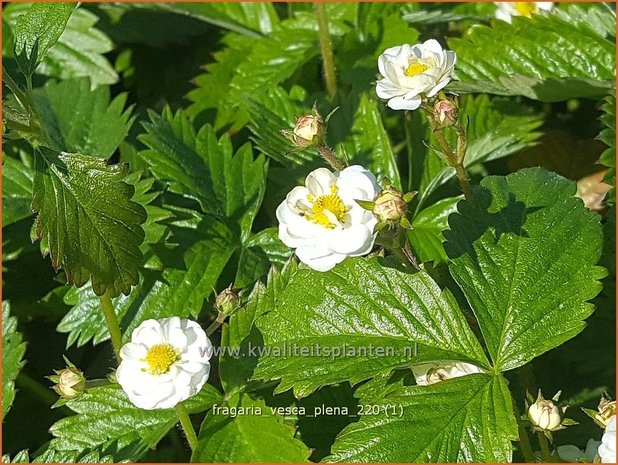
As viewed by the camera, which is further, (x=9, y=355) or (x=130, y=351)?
(x=9, y=355)

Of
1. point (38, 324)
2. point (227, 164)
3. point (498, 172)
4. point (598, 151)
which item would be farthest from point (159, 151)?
point (598, 151)

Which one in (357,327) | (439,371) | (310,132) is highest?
(310,132)

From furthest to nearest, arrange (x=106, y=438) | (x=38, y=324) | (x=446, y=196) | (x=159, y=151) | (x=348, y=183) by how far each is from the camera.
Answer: (x=38, y=324)
(x=446, y=196)
(x=159, y=151)
(x=106, y=438)
(x=348, y=183)

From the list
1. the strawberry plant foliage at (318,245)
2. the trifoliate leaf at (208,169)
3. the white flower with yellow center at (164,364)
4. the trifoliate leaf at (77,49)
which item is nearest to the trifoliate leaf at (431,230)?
the strawberry plant foliage at (318,245)

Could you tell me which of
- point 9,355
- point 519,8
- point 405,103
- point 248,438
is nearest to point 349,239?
point 405,103

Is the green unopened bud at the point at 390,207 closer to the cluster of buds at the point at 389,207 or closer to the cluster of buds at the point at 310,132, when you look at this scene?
the cluster of buds at the point at 389,207

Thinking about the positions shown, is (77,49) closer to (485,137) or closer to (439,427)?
(485,137)

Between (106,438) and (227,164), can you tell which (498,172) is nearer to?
(227,164)
